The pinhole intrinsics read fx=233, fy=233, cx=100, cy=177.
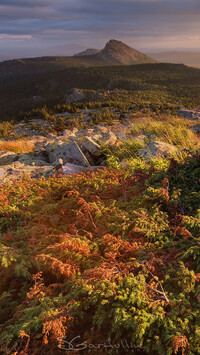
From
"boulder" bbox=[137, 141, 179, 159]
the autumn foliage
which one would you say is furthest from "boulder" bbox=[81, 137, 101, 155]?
the autumn foliage

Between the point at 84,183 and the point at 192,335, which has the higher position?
the point at 84,183

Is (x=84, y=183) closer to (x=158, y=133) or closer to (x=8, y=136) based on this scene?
(x=158, y=133)

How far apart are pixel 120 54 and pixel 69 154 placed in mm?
155138

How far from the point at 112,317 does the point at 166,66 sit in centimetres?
8020

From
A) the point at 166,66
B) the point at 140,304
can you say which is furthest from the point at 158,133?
the point at 166,66

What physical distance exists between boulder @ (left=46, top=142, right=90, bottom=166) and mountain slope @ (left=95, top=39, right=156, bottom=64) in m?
141

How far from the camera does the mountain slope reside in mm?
136625

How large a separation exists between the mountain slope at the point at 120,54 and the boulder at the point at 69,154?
5548 inches

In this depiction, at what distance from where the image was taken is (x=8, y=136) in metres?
14.9

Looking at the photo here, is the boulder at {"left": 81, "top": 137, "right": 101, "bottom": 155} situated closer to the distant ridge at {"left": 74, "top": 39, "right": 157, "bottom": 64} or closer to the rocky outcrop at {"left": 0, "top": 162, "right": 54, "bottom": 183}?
the rocky outcrop at {"left": 0, "top": 162, "right": 54, "bottom": 183}

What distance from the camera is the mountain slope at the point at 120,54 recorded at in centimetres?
13662

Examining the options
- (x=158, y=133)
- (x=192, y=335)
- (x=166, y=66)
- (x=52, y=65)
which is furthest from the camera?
(x=52, y=65)

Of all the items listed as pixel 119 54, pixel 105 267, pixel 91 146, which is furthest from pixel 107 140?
pixel 119 54
